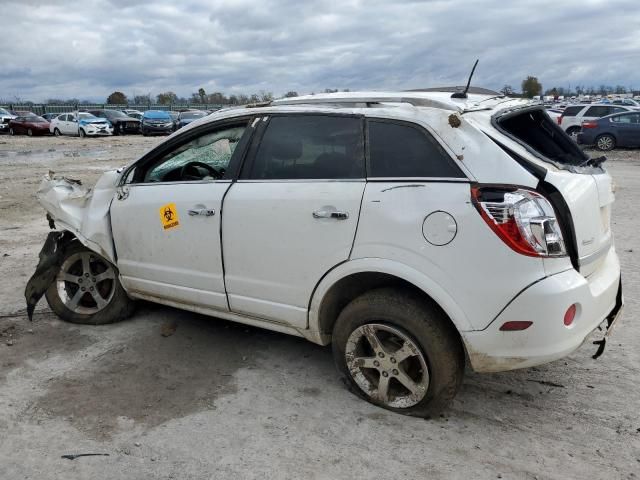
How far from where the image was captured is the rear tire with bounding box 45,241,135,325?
452 cm

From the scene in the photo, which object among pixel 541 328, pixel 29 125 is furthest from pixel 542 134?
pixel 29 125

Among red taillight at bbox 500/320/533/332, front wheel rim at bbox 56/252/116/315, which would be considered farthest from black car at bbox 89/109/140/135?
red taillight at bbox 500/320/533/332

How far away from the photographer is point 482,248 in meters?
2.71

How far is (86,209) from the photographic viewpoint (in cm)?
443

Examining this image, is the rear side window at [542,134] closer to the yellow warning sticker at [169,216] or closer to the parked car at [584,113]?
the yellow warning sticker at [169,216]

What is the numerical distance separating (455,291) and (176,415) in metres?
1.76

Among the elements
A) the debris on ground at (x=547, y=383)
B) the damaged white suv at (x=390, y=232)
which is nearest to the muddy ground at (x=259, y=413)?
the debris on ground at (x=547, y=383)

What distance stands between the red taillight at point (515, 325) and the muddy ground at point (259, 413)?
66 cm

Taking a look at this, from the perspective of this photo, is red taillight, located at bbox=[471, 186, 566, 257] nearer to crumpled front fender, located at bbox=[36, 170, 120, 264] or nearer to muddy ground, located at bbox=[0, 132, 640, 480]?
muddy ground, located at bbox=[0, 132, 640, 480]

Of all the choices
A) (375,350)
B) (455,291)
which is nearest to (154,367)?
(375,350)

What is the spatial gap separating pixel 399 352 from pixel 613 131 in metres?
19.7

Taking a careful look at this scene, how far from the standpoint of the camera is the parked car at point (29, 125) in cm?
3156

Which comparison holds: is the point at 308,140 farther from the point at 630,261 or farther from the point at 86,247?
the point at 630,261

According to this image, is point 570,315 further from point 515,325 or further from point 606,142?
point 606,142
